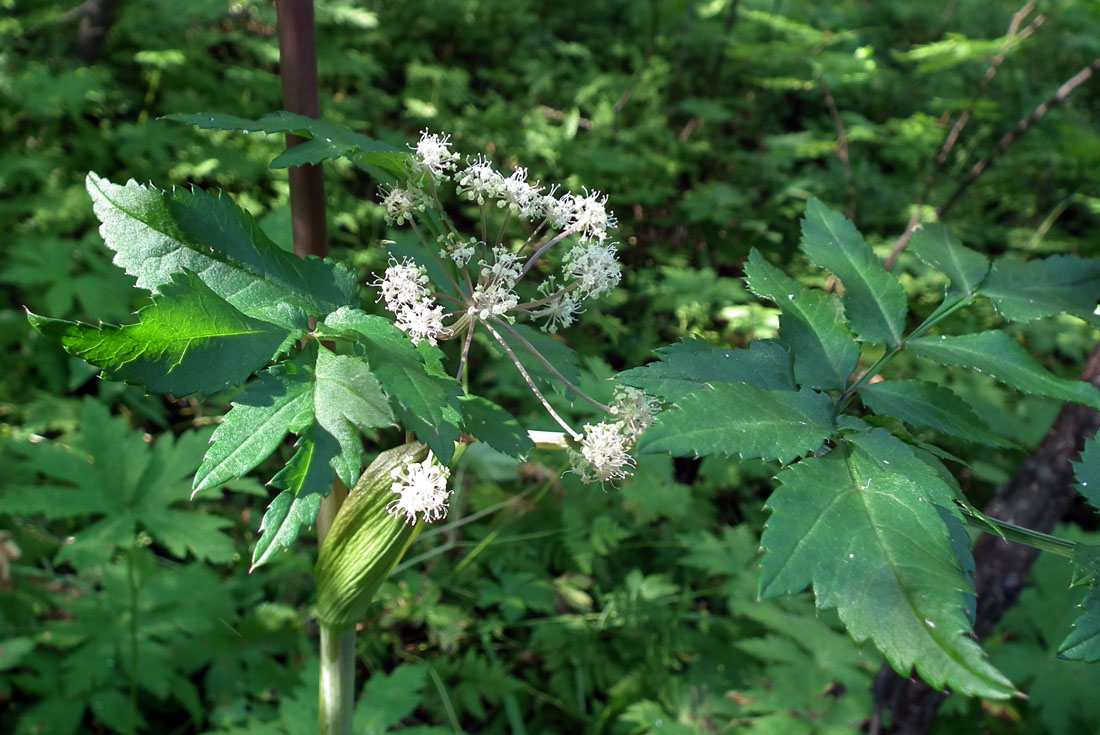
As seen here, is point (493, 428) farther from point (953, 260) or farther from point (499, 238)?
point (953, 260)

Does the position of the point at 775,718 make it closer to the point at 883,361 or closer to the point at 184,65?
the point at 883,361

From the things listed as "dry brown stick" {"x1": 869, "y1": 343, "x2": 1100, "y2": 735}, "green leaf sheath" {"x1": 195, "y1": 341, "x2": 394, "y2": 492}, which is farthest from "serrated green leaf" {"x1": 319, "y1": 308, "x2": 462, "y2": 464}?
"dry brown stick" {"x1": 869, "y1": 343, "x2": 1100, "y2": 735}

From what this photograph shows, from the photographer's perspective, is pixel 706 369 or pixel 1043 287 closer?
pixel 706 369

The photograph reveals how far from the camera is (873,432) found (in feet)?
2.55

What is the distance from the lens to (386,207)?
2.88ft

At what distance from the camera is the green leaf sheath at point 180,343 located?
25.5 inches

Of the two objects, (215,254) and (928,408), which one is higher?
(215,254)

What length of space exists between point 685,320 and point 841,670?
72.1 inches

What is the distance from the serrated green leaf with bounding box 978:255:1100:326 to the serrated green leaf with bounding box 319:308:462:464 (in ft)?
2.52

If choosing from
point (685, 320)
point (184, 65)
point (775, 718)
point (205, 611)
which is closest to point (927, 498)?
point (775, 718)

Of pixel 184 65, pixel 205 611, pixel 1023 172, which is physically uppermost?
pixel 184 65

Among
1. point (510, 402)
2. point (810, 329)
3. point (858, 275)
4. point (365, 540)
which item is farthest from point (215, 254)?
point (510, 402)

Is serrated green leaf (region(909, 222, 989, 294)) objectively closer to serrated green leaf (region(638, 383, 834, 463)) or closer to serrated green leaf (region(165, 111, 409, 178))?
serrated green leaf (region(638, 383, 834, 463))

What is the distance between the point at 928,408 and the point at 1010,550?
53.0 inches
